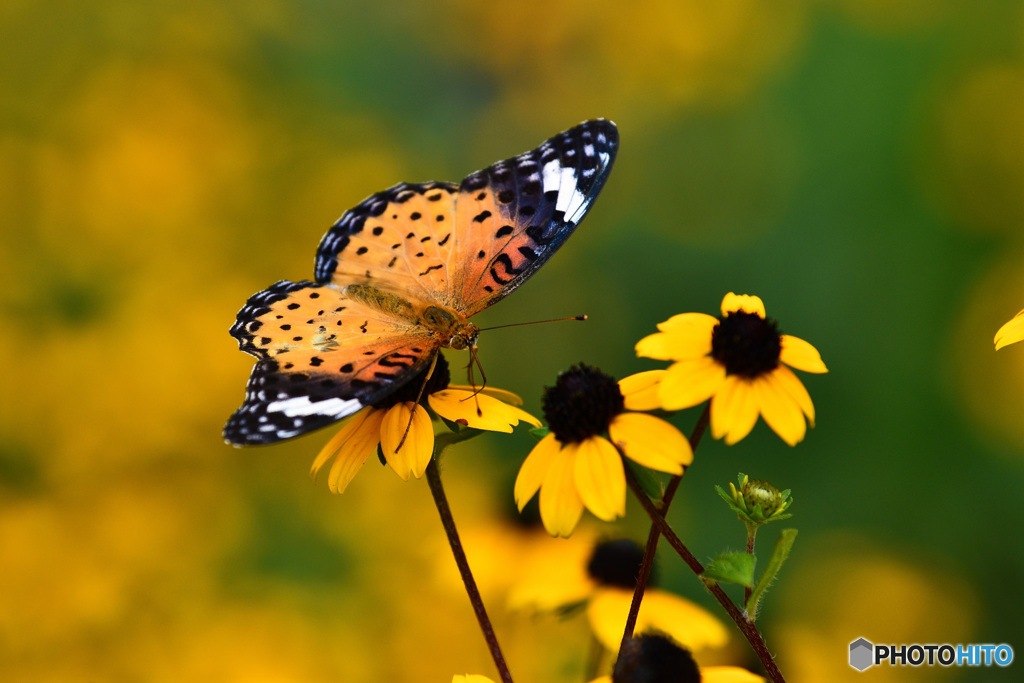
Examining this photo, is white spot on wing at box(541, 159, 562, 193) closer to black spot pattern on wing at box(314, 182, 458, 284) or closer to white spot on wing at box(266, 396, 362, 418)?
black spot pattern on wing at box(314, 182, 458, 284)

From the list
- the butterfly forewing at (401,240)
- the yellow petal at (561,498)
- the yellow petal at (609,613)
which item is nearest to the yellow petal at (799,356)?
the yellow petal at (561,498)

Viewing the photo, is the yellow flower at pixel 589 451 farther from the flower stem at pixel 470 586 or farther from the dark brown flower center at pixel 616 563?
the dark brown flower center at pixel 616 563

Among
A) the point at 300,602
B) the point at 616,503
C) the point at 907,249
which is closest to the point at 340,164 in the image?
the point at 300,602

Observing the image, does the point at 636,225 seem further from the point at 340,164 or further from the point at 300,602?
the point at 300,602

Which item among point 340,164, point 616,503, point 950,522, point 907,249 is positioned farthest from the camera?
point 340,164

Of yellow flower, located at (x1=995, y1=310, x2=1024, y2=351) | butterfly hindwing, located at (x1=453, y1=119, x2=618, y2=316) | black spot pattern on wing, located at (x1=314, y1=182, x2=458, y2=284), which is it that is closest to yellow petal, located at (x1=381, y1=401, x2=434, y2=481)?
butterfly hindwing, located at (x1=453, y1=119, x2=618, y2=316)

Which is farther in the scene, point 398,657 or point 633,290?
point 633,290

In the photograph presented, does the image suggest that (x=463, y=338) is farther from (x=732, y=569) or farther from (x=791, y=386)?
(x=732, y=569)
